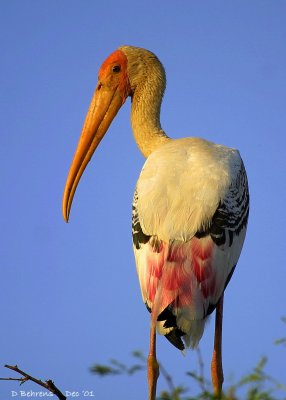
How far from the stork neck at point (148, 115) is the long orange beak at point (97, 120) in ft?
0.91

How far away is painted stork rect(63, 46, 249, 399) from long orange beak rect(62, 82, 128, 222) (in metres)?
1.91

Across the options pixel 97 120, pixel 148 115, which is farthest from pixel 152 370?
pixel 97 120

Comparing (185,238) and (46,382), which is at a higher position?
(185,238)

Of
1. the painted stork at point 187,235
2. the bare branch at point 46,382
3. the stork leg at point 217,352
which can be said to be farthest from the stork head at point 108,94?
the bare branch at point 46,382

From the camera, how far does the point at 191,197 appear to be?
6.05m

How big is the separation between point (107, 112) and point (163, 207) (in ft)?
10.4

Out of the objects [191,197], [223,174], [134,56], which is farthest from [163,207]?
[134,56]

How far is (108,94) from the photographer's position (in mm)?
8891

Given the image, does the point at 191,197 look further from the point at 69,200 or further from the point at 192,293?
the point at 69,200

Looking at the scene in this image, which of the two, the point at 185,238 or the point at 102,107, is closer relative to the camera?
the point at 185,238

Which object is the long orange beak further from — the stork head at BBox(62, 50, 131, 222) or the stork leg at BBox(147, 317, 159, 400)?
the stork leg at BBox(147, 317, 159, 400)

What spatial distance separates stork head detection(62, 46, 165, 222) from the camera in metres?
8.77

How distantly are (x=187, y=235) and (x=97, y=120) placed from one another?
343 centimetres

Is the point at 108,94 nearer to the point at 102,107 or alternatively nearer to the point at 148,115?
the point at 102,107
